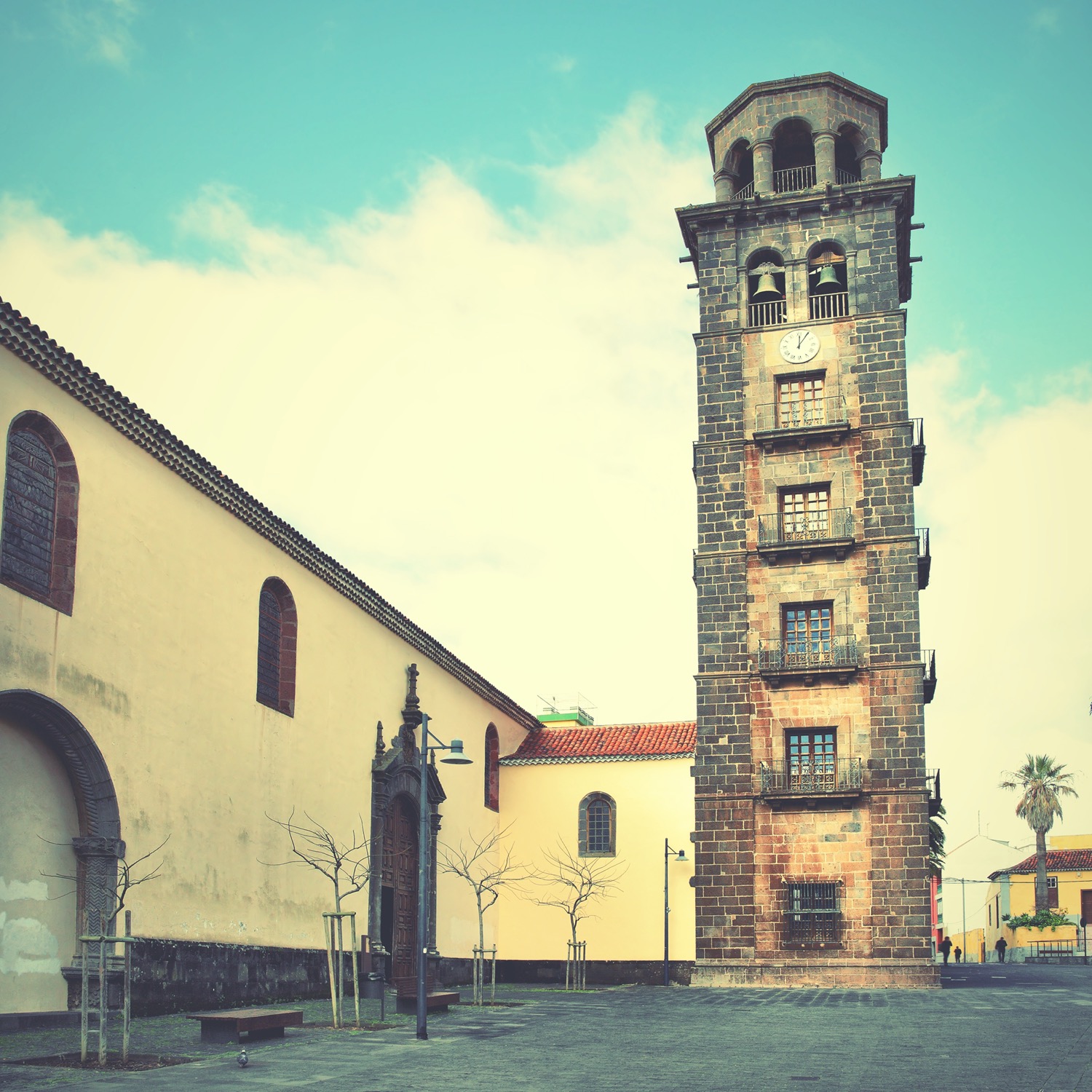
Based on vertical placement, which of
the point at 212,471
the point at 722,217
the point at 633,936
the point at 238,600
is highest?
the point at 722,217

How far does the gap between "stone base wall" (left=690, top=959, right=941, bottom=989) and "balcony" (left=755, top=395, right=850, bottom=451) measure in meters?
13.2

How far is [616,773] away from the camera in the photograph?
135 feet

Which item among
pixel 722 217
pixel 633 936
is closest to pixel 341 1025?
pixel 633 936

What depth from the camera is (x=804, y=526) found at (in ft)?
113

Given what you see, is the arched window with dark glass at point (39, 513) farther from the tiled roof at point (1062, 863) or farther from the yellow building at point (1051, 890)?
the tiled roof at point (1062, 863)

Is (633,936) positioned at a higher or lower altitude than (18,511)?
lower

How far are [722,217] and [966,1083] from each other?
2834 cm

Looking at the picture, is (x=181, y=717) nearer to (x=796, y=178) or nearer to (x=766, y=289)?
(x=766, y=289)

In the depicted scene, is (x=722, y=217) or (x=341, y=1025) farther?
(x=722, y=217)

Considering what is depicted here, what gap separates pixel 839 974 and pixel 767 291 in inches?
710

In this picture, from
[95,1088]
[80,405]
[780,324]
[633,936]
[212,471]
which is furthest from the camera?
[633,936]

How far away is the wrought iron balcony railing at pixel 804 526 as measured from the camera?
3356 cm

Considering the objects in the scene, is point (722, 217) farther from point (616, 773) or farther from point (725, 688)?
point (616, 773)

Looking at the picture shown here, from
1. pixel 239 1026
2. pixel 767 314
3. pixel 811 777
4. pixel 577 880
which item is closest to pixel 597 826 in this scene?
pixel 577 880
